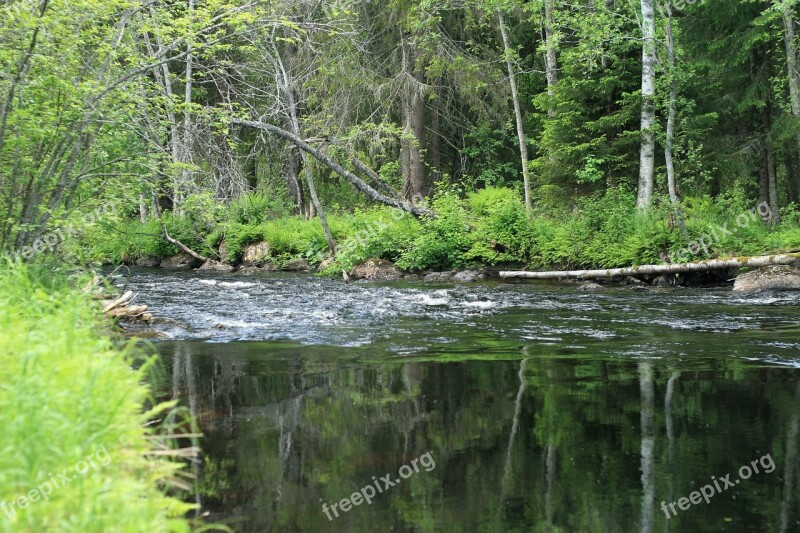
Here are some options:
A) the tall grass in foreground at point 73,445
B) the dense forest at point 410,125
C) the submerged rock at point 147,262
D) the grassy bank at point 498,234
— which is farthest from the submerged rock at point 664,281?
the submerged rock at point 147,262

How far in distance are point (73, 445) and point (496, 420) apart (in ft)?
11.0

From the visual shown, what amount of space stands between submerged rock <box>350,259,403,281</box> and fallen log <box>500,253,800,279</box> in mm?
3195

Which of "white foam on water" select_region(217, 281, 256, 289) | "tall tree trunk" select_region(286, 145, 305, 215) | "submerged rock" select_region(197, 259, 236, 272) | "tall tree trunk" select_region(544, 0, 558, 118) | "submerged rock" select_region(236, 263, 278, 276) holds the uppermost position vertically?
"tall tree trunk" select_region(544, 0, 558, 118)

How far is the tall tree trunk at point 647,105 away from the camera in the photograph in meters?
16.5

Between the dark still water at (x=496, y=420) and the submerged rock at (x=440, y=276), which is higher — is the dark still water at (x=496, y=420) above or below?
below

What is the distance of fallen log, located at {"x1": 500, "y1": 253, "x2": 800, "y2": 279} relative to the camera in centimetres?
1409

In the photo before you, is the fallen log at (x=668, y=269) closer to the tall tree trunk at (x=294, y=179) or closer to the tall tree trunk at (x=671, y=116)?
the tall tree trunk at (x=671, y=116)

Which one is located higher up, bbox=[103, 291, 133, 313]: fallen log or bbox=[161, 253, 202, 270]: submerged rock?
bbox=[161, 253, 202, 270]: submerged rock

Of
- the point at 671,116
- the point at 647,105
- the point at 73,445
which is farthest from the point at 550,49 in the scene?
the point at 73,445

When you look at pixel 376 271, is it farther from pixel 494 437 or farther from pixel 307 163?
pixel 494 437

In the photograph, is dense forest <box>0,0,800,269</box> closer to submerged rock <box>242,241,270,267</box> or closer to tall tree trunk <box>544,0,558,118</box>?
tall tree trunk <box>544,0,558,118</box>

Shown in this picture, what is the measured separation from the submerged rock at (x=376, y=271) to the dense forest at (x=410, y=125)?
16.4 inches

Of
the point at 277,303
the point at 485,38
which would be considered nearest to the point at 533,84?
the point at 485,38

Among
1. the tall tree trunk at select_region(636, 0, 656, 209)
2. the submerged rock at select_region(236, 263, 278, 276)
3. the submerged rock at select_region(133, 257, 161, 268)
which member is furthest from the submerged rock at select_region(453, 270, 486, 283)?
the submerged rock at select_region(133, 257, 161, 268)
